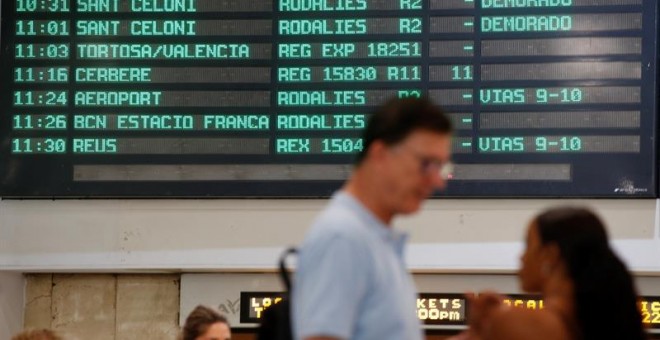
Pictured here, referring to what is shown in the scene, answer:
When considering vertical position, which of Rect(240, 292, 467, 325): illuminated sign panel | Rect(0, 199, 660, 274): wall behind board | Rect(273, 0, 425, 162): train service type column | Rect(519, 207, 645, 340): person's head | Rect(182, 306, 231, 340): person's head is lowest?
Rect(240, 292, 467, 325): illuminated sign panel

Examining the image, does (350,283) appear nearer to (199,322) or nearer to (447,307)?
(199,322)

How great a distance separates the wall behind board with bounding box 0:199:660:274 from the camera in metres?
6.12

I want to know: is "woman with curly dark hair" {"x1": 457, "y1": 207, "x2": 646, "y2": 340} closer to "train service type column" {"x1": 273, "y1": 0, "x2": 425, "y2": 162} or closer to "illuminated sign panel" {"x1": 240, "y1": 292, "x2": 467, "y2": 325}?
"train service type column" {"x1": 273, "y1": 0, "x2": 425, "y2": 162}

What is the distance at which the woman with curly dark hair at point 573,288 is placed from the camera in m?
2.25

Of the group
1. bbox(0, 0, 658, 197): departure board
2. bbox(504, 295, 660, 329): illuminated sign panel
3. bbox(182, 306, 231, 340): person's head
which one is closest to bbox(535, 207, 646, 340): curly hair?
bbox(182, 306, 231, 340): person's head

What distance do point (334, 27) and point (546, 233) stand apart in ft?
13.0

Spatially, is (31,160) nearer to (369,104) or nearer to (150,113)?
(150,113)

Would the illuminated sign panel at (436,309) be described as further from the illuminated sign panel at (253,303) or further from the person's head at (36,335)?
the person's head at (36,335)

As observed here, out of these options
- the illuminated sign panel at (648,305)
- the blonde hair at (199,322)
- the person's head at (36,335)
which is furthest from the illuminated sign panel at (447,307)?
the person's head at (36,335)

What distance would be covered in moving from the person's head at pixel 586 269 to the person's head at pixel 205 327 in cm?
281

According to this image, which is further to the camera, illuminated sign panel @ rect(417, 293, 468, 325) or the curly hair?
illuminated sign panel @ rect(417, 293, 468, 325)

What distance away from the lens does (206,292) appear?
652 centimetres

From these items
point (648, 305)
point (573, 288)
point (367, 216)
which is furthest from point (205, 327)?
point (367, 216)

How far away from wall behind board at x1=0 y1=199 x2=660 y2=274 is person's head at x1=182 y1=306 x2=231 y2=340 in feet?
3.81
